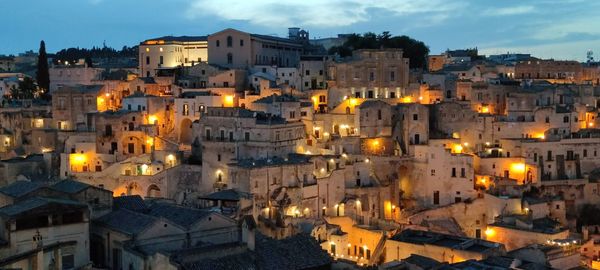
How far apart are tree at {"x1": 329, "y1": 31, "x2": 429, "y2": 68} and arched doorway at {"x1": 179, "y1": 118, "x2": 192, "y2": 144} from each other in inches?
816

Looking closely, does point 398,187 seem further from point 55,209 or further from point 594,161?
point 55,209

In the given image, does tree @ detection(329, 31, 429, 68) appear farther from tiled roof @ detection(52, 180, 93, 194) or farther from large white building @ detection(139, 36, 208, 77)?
tiled roof @ detection(52, 180, 93, 194)

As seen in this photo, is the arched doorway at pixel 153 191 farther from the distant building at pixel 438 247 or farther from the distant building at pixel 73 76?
the distant building at pixel 73 76

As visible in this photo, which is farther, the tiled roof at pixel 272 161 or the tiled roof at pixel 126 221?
the tiled roof at pixel 272 161

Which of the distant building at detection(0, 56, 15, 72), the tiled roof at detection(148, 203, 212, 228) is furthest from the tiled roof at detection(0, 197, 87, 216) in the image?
the distant building at detection(0, 56, 15, 72)

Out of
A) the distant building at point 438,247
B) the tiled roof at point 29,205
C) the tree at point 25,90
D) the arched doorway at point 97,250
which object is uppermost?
the tree at point 25,90

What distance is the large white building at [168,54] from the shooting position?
208 feet

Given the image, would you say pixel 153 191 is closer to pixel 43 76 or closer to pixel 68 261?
pixel 68 261

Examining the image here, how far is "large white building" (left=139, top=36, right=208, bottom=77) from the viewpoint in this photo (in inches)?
2501

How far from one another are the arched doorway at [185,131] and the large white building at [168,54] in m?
13.0

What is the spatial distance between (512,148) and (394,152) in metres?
6.81

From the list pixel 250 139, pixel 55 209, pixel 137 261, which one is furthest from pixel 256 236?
pixel 250 139

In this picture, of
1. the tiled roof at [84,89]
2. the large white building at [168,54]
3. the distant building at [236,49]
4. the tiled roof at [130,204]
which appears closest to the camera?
the tiled roof at [130,204]

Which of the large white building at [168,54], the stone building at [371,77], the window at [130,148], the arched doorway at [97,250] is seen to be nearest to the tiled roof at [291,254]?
the arched doorway at [97,250]
